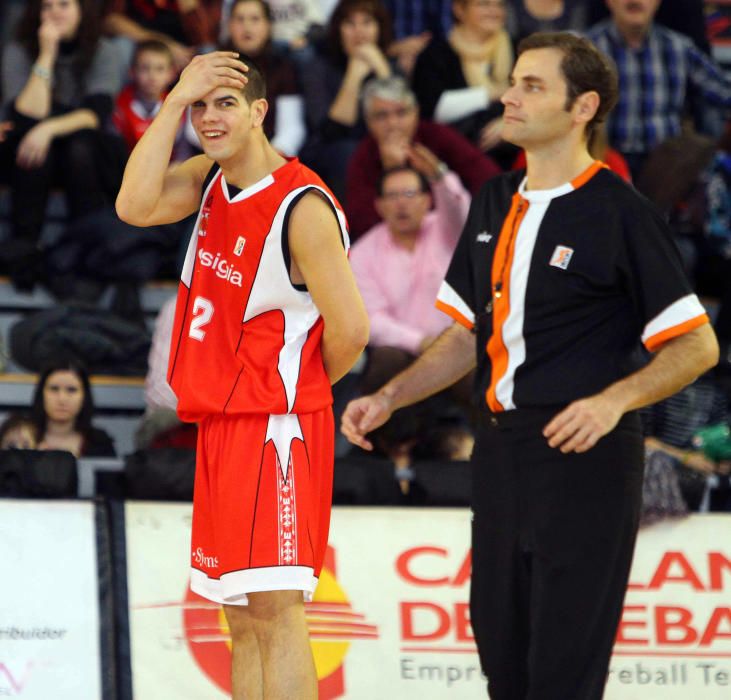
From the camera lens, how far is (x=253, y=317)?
399cm

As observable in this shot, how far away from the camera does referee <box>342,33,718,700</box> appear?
4062 millimetres

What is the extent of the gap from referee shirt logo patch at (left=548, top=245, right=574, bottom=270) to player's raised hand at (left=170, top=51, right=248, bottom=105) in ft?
3.35

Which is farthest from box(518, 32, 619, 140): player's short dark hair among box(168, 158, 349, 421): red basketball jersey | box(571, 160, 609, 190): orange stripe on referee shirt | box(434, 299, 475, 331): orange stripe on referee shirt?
box(168, 158, 349, 421): red basketball jersey

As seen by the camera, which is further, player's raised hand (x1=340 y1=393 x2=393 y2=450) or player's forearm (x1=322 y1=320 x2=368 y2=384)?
player's raised hand (x1=340 y1=393 x2=393 y2=450)

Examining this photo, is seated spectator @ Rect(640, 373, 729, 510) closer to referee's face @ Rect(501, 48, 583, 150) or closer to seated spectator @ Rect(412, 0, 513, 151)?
seated spectator @ Rect(412, 0, 513, 151)

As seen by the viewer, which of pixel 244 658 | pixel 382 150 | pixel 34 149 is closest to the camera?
pixel 244 658

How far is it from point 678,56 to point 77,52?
148 inches

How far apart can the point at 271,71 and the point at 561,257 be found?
5018 mm

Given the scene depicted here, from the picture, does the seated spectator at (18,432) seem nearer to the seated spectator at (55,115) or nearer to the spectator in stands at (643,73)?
the seated spectator at (55,115)

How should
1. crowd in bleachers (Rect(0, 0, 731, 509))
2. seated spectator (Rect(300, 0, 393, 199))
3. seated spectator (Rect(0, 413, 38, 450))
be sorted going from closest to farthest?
seated spectator (Rect(0, 413, 38, 450)) → crowd in bleachers (Rect(0, 0, 731, 509)) → seated spectator (Rect(300, 0, 393, 199))

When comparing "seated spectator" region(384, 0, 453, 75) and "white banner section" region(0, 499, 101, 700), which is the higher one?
"seated spectator" region(384, 0, 453, 75)

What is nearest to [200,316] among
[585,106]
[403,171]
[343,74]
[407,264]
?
[585,106]

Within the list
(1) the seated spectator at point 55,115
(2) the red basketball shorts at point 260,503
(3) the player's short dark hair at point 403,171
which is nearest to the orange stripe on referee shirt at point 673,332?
(2) the red basketball shorts at point 260,503

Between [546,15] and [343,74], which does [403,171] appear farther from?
[546,15]
